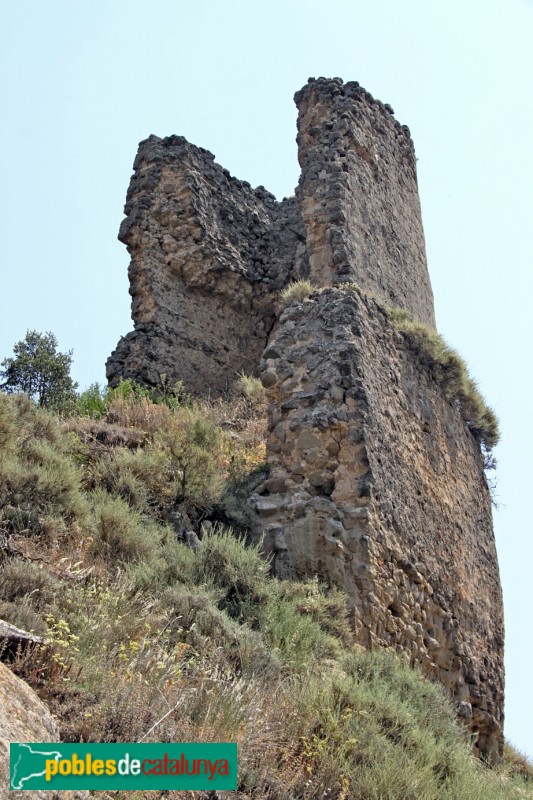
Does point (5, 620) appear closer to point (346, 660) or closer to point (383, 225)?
point (346, 660)

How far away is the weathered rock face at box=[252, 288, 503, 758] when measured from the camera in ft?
25.7

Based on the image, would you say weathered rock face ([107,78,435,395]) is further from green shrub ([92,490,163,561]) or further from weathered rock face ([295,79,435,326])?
green shrub ([92,490,163,561])

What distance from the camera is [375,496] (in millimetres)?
8148

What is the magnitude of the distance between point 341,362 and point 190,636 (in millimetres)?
3457

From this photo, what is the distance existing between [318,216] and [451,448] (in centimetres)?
309

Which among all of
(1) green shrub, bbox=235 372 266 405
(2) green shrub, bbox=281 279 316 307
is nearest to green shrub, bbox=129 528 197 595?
(2) green shrub, bbox=281 279 316 307

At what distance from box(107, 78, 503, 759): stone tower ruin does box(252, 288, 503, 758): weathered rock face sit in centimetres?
2

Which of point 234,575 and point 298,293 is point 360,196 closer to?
point 298,293

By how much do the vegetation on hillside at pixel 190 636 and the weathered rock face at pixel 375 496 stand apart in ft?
1.43

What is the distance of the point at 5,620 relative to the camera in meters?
4.82

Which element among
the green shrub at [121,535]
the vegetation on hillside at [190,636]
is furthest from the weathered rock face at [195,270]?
the green shrub at [121,535]

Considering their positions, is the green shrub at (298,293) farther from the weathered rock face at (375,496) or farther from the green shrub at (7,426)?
the green shrub at (7,426)

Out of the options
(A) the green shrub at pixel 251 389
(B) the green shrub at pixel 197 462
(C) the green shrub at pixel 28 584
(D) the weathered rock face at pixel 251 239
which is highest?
(D) the weathered rock face at pixel 251 239

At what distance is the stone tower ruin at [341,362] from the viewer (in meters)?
8.12
